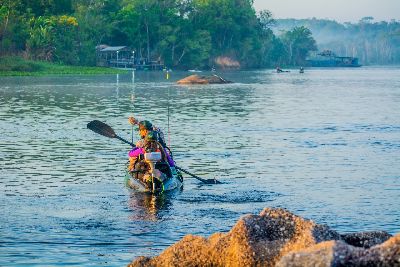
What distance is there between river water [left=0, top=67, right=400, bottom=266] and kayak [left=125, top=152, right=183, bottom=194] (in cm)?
30

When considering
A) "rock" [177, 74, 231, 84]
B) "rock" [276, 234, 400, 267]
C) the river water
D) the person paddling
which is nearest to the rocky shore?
"rock" [276, 234, 400, 267]

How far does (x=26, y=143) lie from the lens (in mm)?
38500

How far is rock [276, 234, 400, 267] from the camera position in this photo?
9.42 meters

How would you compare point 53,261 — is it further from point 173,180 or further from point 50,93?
point 50,93

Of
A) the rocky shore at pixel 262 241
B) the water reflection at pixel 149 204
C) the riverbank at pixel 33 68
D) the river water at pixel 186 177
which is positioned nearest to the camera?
the rocky shore at pixel 262 241

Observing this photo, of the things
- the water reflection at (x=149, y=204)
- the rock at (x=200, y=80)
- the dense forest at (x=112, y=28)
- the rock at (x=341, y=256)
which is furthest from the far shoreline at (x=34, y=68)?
the rock at (x=341, y=256)

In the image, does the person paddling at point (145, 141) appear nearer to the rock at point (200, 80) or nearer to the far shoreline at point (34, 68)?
the rock at point (200, 80)

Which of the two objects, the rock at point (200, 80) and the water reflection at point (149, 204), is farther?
the rock at point (200, 80)

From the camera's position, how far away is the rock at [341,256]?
9422 mm

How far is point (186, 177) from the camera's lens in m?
29.0

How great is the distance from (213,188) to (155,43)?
153 meters

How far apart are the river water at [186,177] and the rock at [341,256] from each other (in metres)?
7.84

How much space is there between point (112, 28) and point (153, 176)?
14519cm

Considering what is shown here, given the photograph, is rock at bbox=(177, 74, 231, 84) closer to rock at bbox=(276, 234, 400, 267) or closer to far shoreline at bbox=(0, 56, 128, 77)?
far shoreline at bbox=(0, 56, 128, 77)
